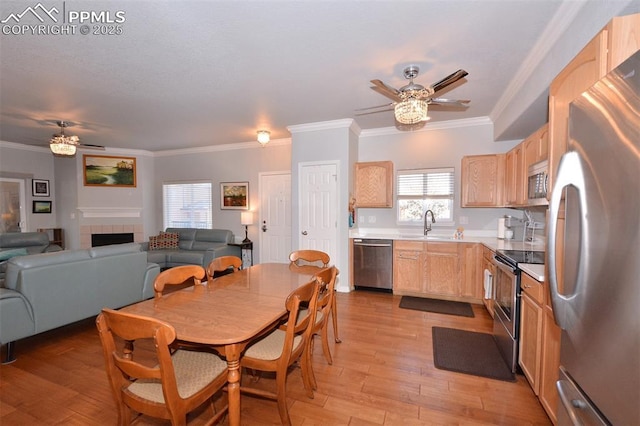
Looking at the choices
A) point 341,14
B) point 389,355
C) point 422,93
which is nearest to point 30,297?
point 389,355

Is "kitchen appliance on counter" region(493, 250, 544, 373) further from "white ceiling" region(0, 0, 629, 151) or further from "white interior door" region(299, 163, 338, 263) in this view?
"white interior door" region(299, 163, 338, 263)

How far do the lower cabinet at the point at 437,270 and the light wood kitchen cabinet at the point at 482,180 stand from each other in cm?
75

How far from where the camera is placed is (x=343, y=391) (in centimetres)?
211

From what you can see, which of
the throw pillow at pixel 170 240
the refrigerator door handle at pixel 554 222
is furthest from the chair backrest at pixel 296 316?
the throw pillow at pixel 170 240

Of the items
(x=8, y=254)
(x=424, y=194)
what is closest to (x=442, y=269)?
(x=424, y=194)

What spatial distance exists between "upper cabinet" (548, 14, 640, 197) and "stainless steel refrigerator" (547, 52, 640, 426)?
1.31 ft

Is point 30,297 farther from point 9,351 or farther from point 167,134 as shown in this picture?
point 167,134

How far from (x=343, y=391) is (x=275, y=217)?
416 cm

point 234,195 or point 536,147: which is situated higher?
point 536,147

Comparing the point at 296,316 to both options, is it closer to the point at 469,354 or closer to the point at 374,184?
the point at 469,354

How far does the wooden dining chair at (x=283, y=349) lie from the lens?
5.29 ft

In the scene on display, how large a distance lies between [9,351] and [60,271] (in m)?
0.76

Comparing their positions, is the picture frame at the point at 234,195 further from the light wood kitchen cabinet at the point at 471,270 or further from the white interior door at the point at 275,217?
the light wood kitchen cabinet at the point at 471,270

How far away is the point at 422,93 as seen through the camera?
8.08 feet
